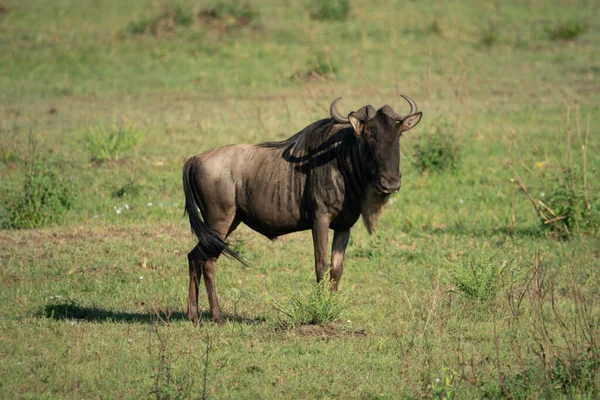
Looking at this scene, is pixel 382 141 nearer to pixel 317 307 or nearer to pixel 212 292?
pixel 317 307

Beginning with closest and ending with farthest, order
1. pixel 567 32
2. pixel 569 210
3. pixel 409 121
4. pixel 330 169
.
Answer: pixel 409 121 → pixel 330 169 → pixel 569 210 → pixel 567 32

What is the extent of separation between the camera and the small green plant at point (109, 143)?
1318cm

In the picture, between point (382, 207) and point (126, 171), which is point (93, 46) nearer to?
point (126, 171)

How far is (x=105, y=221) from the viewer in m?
11.0

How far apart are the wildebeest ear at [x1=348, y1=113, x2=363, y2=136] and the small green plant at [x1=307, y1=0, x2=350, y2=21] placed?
1704cm

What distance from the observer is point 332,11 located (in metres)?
23.7

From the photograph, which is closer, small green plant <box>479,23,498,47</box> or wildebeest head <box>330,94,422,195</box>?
wildebeest head <box>330,94,422,195</box>

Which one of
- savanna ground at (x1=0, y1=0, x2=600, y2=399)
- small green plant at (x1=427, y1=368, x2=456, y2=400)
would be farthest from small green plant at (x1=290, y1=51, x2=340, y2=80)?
small green plant at (x1=427, y1=368, x2=456, y2=400)

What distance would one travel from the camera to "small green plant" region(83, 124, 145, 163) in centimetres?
1318

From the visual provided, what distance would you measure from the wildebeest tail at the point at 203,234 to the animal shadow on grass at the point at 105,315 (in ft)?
1.90

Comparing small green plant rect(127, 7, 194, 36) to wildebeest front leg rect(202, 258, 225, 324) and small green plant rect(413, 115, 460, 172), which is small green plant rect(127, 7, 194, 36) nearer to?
small green plant rect(413, 115, 460, 172)

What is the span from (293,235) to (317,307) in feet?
12.5

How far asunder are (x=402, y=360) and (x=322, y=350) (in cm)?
65

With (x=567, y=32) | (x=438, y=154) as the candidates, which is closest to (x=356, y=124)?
(x=438, y=154)
